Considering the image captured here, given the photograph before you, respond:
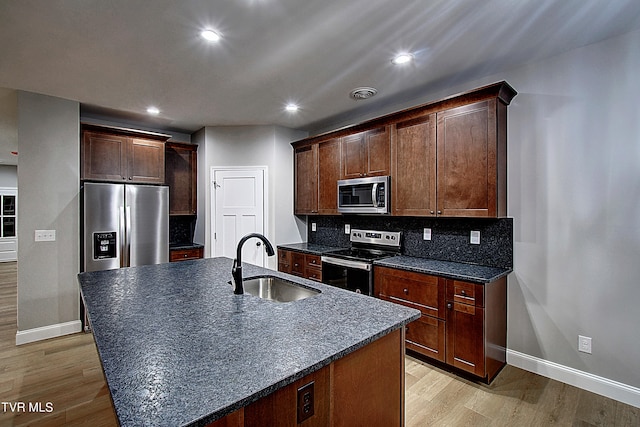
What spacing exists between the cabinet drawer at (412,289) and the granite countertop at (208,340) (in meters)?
1.20

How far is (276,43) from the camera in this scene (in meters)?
2.30

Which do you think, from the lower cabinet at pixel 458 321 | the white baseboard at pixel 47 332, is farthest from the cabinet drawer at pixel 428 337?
the white baseboard at pixel 47 332

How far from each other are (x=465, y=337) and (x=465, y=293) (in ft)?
1.18

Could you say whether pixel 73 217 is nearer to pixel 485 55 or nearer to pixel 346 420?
pixel 346 420

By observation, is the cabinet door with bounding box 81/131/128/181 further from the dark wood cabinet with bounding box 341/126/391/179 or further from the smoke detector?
the smoke detector

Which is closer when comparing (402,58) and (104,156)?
(402,58)

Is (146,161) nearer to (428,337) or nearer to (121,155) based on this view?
(121,155)

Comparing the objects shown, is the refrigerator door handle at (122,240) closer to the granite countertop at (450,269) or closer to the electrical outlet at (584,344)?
the granite countertop at (450,269)

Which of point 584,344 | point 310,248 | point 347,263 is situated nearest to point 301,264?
point 310,248

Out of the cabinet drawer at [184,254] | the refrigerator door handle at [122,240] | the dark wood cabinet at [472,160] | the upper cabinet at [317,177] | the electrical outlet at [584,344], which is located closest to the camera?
the electrical outlet at [584,344]

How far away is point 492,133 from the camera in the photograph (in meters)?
2.60

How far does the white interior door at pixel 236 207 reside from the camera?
457 cm

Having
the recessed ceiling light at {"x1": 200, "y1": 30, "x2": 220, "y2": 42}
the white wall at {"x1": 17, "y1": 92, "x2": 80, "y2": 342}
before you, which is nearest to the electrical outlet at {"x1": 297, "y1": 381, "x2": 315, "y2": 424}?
the recessed ceiling light at {"x1": 200, "y1": 30, "x2": 220, "y2": 42}

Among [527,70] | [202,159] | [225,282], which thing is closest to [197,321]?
[225,282]
